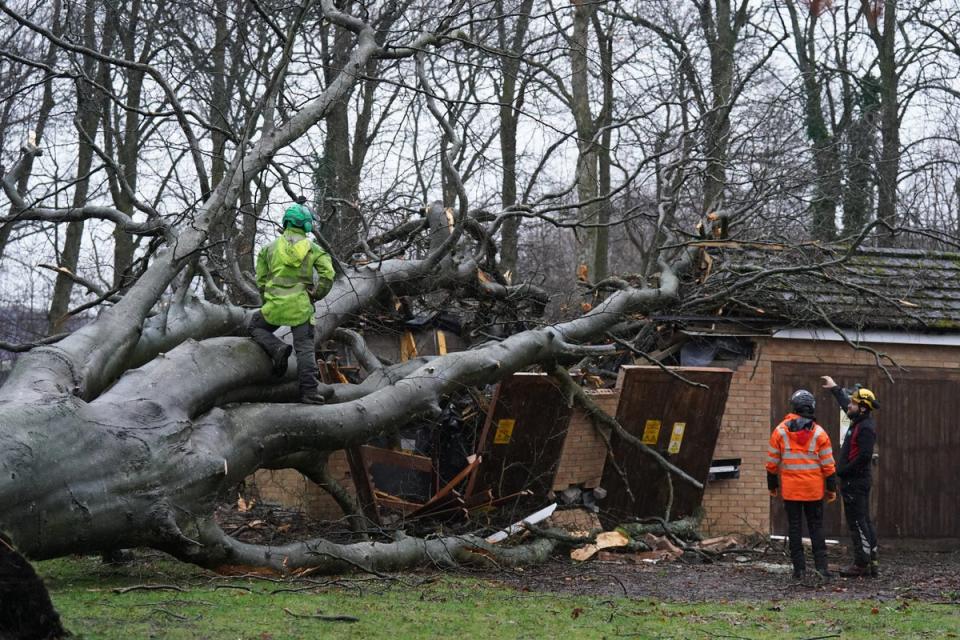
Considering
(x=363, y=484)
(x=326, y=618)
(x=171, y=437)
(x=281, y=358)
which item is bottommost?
(x=326, y=618)

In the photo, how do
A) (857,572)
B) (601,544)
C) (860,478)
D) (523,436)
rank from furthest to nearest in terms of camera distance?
(523,436)
(601,544)
(860,478)
(857,572)

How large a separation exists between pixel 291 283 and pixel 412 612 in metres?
2.99

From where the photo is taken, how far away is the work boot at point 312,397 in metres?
8.96

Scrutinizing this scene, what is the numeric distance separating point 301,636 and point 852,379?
32.0 ft

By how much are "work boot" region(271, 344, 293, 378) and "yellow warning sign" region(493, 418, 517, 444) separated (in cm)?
348

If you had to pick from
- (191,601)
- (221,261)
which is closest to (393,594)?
(191,601)

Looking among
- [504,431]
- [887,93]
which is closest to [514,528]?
[504,431]

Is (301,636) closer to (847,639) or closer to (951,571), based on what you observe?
(847,639)

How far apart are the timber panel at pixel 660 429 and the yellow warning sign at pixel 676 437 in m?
0.02

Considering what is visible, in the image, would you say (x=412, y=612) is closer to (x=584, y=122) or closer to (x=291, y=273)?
(x=291, y=273)

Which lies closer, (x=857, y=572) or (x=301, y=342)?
(x=301, y=342)

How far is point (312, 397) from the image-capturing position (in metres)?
8.98

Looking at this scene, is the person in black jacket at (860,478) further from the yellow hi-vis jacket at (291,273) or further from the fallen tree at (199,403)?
the yellow hi-vis jacket at (291,273)

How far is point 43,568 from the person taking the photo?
857 centimetres
